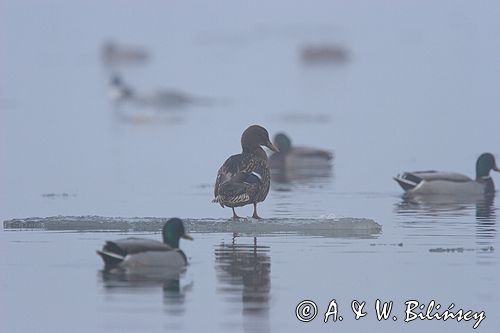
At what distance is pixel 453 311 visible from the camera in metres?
13.9

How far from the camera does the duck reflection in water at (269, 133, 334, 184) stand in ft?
90.1

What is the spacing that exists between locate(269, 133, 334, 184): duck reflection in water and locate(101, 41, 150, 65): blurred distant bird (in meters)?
54.5

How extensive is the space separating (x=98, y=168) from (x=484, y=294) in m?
13.8

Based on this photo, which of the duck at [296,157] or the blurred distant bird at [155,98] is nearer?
the duck at [296,157]

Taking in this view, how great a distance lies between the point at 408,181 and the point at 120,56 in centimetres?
6341

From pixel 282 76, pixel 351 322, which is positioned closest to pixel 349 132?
pixel 351 322

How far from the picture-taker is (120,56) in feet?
281

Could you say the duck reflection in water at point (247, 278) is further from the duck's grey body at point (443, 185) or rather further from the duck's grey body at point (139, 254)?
the duck's grey body at point (443, 185)

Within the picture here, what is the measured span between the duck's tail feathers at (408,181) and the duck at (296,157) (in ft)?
16.2

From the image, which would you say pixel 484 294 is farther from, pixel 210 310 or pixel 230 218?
pixel 230 218

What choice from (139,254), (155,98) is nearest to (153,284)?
(139,254)

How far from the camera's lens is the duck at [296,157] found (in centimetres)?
2839

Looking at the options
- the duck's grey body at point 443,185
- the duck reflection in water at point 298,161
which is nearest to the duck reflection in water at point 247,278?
the duck's grey body at point 443,185

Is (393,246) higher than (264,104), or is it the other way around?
(264,104)
